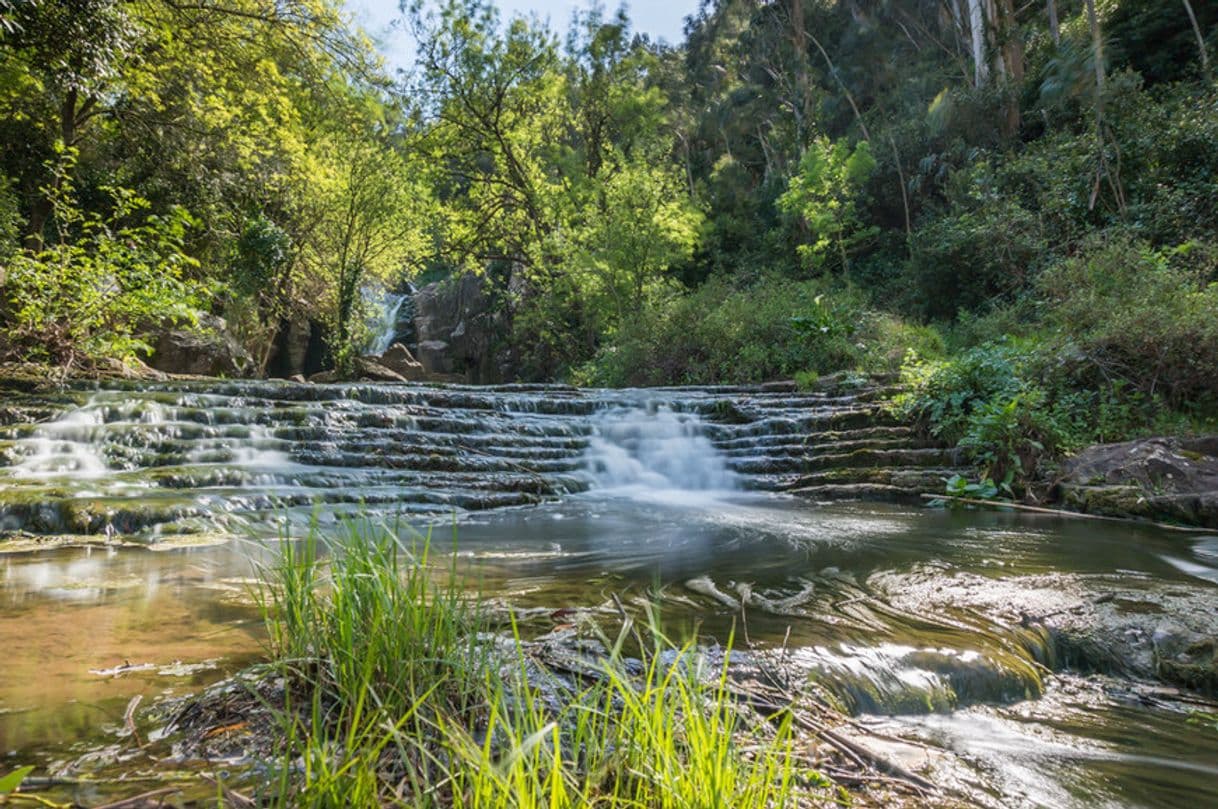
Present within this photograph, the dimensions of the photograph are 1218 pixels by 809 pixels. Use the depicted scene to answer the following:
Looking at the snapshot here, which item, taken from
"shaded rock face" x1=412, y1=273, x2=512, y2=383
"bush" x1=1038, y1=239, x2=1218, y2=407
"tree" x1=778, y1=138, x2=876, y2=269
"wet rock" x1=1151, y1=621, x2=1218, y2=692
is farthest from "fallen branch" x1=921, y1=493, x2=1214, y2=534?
"shaded rock face" x1=412, y1=273, x2=512, y2=383

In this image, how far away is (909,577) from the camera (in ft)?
12.7

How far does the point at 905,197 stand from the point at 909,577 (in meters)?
20.8

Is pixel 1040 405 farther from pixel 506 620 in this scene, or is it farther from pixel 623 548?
pixel 506 620

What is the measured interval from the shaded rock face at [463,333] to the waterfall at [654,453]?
15.0m

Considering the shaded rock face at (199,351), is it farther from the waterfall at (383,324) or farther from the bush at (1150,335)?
the bush at (1150,335)

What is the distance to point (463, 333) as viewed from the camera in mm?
27844

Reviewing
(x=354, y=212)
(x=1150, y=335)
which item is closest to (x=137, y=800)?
(x=1150, y=335)

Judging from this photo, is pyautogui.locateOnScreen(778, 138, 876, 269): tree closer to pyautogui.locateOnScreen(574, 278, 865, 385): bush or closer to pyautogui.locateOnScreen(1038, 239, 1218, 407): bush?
pyautogui.locateOnScreen(574, 278, 865, 385): bush

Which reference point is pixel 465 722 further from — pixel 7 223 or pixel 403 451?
pixel 7 223

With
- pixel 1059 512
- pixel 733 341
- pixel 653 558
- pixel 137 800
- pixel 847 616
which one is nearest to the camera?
pixel 137 800

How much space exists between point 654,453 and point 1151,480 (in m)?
5.92

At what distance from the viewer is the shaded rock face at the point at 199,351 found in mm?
15500

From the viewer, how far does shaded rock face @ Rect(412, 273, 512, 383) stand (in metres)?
26.6

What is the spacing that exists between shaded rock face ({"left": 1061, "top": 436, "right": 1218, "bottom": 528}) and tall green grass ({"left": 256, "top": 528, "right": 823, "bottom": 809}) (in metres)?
6.27
